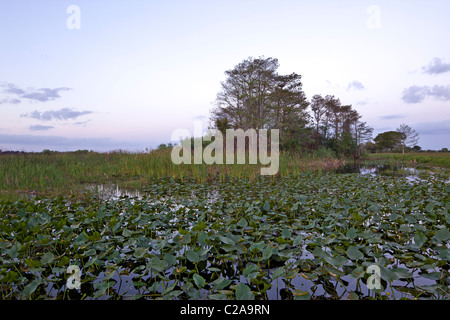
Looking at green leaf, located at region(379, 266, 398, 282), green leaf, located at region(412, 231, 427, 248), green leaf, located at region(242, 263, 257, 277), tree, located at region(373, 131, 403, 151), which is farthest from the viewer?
tree, located at region(373, 131, 403, 151)

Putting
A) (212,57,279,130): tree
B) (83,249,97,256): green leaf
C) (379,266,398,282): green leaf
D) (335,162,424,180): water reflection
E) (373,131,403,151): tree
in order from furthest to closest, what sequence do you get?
1. (373,131,403,151): tree
2. (212,57,279,130): tree
3. (335,162,424,180): water reflection
4. (83,249,97,256): green leaf
5. (379,266,398,282): green leaf

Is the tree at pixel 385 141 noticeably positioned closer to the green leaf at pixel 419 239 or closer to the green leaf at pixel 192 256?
the green leaf at pixel 419 239

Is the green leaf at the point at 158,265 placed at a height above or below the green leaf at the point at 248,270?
above

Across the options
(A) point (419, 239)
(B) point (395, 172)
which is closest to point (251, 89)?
(B) point (395, 172)

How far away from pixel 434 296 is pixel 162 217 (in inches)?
110

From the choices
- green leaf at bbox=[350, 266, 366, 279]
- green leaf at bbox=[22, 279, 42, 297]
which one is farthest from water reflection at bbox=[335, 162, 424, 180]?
green leaf at bbox=[22, 279, 42, 297]

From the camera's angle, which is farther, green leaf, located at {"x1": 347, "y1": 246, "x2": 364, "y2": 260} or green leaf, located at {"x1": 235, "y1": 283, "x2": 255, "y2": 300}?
green leaf, located at {"x1": 347, "y1": 246, "x2": 364, "y2": 260}

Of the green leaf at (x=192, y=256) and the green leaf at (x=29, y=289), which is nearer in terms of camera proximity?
the green leaf at (x=29, y=289)

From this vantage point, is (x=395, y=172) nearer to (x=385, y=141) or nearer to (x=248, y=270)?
(x=248, y=270)

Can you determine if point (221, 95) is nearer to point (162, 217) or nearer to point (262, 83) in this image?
point (262, 83)

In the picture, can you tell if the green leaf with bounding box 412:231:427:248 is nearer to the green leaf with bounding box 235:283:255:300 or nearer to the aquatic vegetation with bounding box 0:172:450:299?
the aquatic vegetation with bounding box 0:172:450:299

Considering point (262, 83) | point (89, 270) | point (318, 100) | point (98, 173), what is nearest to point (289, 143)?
point (262, 83)

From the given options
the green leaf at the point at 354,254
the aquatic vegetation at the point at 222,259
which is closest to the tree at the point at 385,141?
the aquatic vegetation at the point at 222,259
